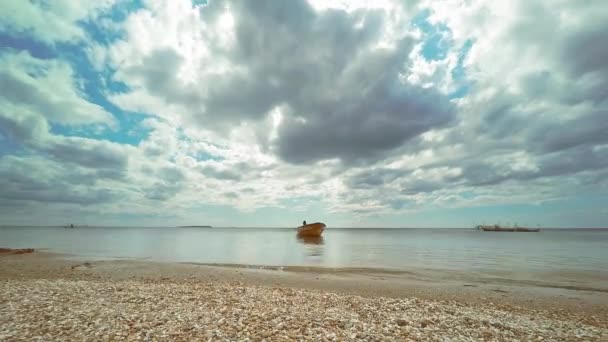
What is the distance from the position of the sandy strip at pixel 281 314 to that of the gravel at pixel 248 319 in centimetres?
3

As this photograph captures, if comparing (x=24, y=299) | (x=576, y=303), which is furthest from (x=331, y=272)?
(x=24, y=299)

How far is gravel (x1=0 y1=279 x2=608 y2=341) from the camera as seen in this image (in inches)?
330

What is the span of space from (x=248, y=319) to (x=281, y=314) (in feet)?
4.46

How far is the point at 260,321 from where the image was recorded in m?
9.58

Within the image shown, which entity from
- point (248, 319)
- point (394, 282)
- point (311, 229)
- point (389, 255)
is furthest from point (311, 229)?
point (248, 319)

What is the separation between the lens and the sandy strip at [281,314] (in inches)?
336

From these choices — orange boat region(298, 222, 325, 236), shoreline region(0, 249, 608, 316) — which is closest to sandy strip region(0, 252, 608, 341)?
shoreline region(0, 249, 608, 316)

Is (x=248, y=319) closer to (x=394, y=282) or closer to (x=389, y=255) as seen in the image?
(x=394, y=282)

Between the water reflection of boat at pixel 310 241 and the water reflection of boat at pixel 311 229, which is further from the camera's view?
the water reflection of boat at pixel 311 229

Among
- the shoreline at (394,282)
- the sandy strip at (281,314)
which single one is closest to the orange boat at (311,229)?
the shoreline at (394,282)

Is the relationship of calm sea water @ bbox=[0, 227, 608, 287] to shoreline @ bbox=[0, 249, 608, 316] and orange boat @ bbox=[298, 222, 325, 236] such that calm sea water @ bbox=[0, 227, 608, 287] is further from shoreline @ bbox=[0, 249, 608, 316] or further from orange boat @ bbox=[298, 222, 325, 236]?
orange boat @ bbox=[298, 222, 325, 236]

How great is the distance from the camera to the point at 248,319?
9.75 metres

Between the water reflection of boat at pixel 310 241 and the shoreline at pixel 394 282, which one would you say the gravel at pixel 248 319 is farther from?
the water reflection of boat at pixel 310 241

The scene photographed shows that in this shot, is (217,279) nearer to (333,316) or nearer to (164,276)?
(164,276)
